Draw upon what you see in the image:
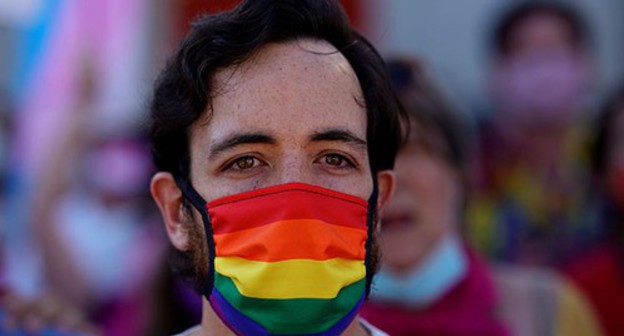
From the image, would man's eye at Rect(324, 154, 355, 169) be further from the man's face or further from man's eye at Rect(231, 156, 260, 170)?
man's eye at Rect(231, 156, 260, 170)

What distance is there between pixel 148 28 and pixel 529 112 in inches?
97.9

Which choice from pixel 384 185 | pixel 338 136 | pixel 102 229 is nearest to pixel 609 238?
pixel 384 185

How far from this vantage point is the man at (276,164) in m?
2.18

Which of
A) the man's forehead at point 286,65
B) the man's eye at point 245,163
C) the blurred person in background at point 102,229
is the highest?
the man's forehead at point 286,65

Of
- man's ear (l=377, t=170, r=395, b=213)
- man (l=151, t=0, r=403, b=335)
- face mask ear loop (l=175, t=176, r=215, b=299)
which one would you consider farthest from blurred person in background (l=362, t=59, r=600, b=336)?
face mask ear loop (l=175, t=176, r=215, b=299)

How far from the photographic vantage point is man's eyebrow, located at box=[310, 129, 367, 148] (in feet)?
7.41

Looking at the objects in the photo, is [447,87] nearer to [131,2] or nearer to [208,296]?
[131,2]

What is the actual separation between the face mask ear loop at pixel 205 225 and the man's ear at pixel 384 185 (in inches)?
16.4

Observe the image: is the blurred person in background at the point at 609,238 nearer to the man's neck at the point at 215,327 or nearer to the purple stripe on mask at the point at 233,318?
the man's neck at the point at 215,327

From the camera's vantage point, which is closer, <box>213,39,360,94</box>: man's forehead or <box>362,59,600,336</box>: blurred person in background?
<box>213,39,360,94</box>: man's forehead

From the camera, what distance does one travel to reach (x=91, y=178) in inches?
228

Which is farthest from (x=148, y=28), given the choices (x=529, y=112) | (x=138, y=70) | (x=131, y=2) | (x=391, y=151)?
(x=391, y=151)

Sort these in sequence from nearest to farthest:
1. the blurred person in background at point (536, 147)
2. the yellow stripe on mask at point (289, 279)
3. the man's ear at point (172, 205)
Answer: the yellow stripe on mask at point (289, 279) → the man's ear at point (172, 205) → the blurred person in background at point (536, 147)

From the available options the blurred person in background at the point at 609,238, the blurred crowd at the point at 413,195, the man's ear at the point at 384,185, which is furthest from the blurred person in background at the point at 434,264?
the man's ear at the point at 384,185
